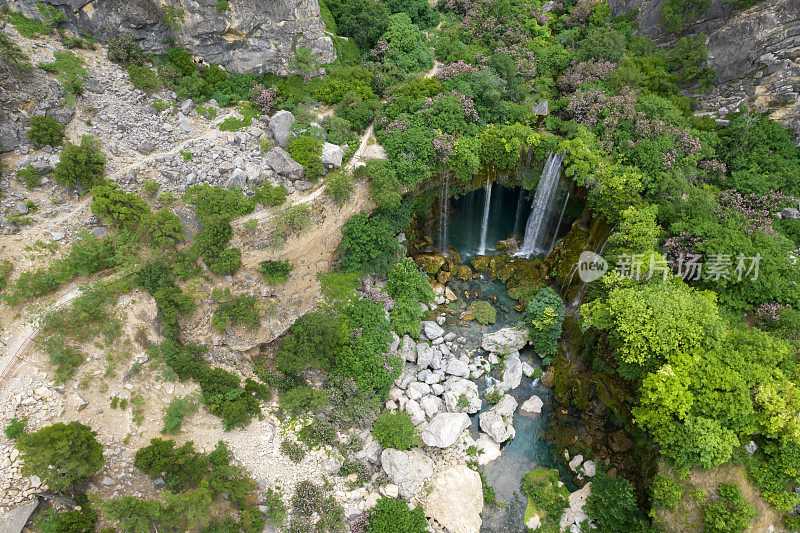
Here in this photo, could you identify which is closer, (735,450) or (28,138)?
(735,450)

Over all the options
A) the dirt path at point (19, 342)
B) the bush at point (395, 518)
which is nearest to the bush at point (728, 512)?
the bush at point (395, 518)

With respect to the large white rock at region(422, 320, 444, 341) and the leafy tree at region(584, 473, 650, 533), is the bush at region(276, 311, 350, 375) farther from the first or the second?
the leafy tree at region(584, 473, 650, 533)

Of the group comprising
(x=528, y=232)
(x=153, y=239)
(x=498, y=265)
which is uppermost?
(x=153, y=239)

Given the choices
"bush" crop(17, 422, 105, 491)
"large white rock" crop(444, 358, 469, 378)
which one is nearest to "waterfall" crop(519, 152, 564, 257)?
"large white rock" crop(444, 358, 469, 378)

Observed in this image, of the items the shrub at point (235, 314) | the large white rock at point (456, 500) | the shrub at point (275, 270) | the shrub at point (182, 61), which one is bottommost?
the large white rock at point (456, 500)

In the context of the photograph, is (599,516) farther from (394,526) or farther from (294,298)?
(294,298)

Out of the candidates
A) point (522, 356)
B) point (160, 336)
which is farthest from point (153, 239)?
point (522, 356)

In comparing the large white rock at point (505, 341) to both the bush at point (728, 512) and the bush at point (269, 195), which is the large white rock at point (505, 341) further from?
the bush at point (269, 195)
